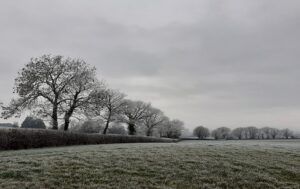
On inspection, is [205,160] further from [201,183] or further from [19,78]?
[19,78]

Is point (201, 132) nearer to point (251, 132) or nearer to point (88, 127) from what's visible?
point (251, 132)

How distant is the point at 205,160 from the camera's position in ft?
58.6

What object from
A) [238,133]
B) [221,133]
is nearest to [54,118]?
[238,133]

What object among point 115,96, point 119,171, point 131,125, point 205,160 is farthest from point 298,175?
point 131,125

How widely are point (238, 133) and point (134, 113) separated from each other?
190 ft

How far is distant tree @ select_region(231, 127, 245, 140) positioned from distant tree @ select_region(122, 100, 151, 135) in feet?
160

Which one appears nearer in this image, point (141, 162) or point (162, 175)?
point (162, 175)

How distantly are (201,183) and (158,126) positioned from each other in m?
99.2

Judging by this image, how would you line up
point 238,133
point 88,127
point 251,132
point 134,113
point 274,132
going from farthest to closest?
point 238,133 < point 251,132 < point 274,132 < point 134,113 < point 88,127

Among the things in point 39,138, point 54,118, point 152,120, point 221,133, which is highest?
point 152,120

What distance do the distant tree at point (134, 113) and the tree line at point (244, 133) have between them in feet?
145

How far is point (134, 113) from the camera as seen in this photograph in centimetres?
9969

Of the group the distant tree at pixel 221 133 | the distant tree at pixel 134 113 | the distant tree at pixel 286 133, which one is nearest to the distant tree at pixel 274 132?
the distant tree at pixel 286 133

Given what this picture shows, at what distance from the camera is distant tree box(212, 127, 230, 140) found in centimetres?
13490
